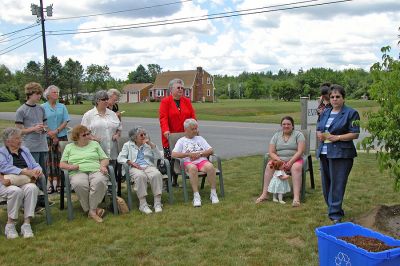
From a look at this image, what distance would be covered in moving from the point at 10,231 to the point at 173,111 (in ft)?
9.91

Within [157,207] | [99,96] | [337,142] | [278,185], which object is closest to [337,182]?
[337,142]

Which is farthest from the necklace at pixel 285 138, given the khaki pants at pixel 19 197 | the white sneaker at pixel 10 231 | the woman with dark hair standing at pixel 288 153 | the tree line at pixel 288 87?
the tree line at pixel 288 87

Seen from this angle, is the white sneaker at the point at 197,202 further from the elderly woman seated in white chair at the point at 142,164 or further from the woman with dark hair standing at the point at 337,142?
the woman with dark hair standing at the point at 337,142

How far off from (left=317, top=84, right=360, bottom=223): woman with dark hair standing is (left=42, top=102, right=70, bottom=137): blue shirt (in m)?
3.89

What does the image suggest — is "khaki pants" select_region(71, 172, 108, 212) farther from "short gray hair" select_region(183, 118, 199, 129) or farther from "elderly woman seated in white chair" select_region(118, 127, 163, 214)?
"short gray hair" select_region(183, 118, 199, 129)

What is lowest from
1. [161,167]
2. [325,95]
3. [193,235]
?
[193,235]

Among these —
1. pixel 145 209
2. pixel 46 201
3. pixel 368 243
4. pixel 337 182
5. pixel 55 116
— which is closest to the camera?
pixel 368 243

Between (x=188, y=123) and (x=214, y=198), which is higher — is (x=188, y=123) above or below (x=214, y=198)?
above

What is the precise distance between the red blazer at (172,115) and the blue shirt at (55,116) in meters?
1.51

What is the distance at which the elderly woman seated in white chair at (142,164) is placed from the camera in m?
5.98

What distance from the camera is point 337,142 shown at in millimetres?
5051

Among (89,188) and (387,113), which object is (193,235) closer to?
(89,188)

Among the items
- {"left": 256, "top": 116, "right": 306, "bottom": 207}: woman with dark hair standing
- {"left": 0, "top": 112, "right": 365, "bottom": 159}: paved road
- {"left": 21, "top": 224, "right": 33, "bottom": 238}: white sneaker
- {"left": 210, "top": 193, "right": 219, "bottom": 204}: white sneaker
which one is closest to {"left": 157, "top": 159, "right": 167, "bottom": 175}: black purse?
{"left": 210, "top": 193, "right": 219, "bottom": 204}: white sneaker

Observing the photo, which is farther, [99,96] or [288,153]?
[288,153]
